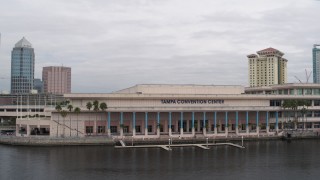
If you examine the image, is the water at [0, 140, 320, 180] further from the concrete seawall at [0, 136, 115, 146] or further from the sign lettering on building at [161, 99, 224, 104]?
the sign lettering on building at [161, 99, 224, 104]

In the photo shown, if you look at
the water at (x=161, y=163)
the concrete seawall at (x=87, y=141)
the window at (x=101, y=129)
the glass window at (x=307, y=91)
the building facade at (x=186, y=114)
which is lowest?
the water at (x=161, y=163)

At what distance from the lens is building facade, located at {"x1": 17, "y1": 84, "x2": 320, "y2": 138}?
10469cm

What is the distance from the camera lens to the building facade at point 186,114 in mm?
104688

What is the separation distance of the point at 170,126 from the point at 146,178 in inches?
1964

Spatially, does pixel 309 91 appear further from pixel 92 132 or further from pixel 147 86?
pixel 92 132

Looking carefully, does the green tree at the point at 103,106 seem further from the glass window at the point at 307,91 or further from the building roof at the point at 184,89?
the glass window at the point at 307,91

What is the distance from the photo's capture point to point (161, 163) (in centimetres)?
6900

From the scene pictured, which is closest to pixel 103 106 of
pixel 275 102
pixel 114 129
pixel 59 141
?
pixel 114 129

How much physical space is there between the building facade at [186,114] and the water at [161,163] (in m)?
14.0

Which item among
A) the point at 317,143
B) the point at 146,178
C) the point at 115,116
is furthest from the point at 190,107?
the point at 146,178

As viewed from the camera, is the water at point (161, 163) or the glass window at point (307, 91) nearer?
the water at point (161, 163)

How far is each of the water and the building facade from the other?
14.0 metres

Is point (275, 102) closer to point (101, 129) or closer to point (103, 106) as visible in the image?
point (101, 129)

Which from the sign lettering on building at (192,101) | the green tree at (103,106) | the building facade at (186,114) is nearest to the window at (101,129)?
the building facade at (186,114)
